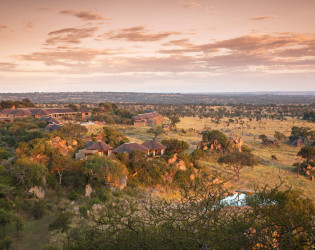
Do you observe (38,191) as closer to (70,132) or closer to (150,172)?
(150,172)

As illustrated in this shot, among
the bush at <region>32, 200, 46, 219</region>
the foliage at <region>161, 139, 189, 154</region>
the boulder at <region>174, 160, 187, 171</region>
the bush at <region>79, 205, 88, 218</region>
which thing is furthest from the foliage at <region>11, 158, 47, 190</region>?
the foliage at <region>161, 139, 189, 154</region>

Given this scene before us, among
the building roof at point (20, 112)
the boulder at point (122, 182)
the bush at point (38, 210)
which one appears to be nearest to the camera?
the bush at point (38, 210)

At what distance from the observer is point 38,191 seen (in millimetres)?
19484

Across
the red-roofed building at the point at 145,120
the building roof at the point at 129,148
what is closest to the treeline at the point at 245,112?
the red-roofed building at the point at 145,120

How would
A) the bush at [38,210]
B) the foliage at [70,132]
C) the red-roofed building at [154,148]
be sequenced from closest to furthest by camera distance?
1. the bush at [38,210]
2. the red-roofed building at [154,148]
3. the foliage at [70,132]

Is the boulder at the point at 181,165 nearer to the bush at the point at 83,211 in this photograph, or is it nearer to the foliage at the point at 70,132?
the bush at the point at 83,211

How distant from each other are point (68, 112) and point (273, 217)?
197ft

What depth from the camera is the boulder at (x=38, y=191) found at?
755 inches

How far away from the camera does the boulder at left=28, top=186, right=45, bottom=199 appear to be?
1919 cm

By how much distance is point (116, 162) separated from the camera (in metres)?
23.3

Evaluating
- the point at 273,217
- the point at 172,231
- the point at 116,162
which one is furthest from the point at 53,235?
the point at 273,217

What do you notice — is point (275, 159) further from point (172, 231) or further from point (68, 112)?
point (68, 112)

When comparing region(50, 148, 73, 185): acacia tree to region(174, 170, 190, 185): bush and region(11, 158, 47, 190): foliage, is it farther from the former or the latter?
region(174, 170, 190, 185): bush

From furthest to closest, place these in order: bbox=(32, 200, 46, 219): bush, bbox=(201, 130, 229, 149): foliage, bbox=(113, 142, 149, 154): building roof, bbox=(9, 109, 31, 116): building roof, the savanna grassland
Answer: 1. bbox=(9, 109, 31, 116): building roof
2. bbox=(201, 130, 229, 149): foliage
3. bbox=(113, 142, 149, 154): building roof
4. bbox=(32, 200, 46, 219): bush
5. the savanna grassland
